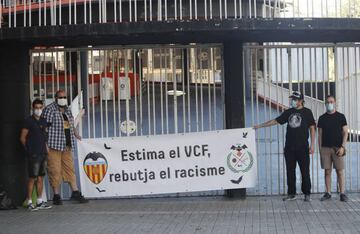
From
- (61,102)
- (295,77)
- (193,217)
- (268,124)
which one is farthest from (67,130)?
(295,77)

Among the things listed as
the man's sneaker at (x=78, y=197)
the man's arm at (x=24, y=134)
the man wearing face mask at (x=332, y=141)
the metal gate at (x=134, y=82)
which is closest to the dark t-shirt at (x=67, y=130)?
the metal gate at (x=134, y=82)

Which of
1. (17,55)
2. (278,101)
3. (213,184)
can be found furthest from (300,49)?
(17,55)

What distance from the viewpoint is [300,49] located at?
967 centimetres

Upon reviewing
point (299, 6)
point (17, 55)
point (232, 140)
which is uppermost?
point (299, 6)

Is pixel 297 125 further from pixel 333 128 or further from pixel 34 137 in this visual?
pixel 34 137

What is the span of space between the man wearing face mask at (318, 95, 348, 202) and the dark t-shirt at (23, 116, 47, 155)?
4579 millimetres

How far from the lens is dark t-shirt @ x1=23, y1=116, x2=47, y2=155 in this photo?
880 cm

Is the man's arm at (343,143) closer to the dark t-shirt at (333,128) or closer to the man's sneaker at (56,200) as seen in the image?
the dark t-shirt at (333,128)

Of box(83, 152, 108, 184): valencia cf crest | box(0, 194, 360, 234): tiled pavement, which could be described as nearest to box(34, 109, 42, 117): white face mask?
box(83, 152, 108, 184): valencia cf crest

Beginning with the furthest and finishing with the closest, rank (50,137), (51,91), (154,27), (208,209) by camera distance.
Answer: (51,91) → (50,137) → (208,209) → (154,27)

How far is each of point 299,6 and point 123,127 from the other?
3643mm

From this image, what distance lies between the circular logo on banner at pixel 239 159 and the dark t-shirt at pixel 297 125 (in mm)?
664

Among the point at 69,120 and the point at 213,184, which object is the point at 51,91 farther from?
the point at 213,184

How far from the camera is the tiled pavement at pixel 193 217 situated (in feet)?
24.2
